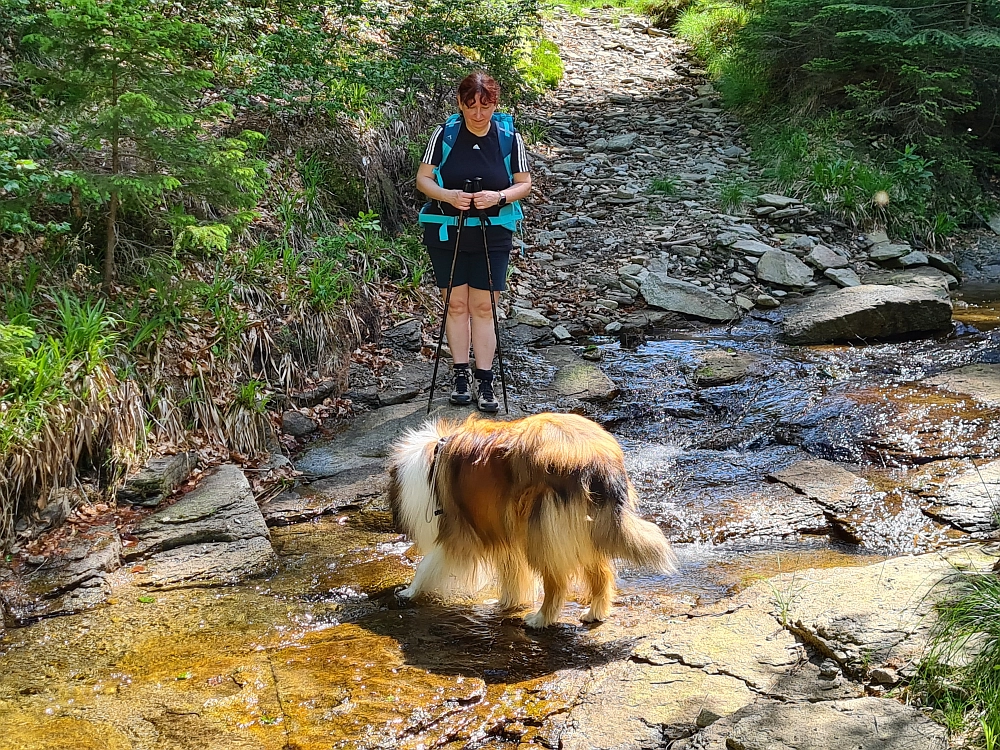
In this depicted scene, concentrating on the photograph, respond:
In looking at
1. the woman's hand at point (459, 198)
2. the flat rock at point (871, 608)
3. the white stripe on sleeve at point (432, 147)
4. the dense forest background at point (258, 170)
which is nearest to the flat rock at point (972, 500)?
the flat rock at point (871, 608)

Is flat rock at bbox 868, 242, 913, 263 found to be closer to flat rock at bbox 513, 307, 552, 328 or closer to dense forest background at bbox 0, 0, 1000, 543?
dense forest background at bbox 0, 0, 1000, 543

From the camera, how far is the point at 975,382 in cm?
592

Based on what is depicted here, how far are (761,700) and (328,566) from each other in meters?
2.37

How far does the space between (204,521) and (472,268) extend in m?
2.39

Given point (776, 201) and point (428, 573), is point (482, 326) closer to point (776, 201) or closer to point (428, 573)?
point (428, 573)

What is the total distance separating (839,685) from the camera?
9.00 feet

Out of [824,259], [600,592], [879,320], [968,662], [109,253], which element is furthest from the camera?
[824,259]

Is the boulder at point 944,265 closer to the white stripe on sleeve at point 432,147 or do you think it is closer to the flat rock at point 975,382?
the flat rock at point 975,382

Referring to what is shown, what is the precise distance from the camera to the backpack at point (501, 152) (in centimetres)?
537

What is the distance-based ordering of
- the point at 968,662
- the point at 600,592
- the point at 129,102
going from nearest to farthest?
the point at 968,662 → the point at 600,592 → the point at 129,102

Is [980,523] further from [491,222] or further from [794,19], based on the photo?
[794,19]

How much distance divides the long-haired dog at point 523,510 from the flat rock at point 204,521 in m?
1.02

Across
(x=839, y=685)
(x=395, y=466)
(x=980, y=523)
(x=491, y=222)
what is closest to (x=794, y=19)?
(x=491, y=222)

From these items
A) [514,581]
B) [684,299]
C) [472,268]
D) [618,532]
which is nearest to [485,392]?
[472,268]
